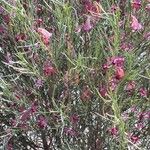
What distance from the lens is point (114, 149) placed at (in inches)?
117

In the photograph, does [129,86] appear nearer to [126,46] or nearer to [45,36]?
[126,46]

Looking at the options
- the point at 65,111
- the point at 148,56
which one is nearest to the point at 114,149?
the point at 65,111

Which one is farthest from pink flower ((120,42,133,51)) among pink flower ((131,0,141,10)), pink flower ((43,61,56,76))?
pink flower ((43,61,56,76))

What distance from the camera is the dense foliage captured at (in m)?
2.54

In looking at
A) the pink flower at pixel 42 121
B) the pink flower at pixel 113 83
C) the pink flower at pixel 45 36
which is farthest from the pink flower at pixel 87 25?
the pink flower at pixel 42 121

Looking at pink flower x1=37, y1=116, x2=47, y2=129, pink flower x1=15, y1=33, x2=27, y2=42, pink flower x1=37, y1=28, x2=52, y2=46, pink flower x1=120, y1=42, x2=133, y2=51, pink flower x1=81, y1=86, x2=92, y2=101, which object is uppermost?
pink flower x1=37, y1=28, x2=52, y2=46

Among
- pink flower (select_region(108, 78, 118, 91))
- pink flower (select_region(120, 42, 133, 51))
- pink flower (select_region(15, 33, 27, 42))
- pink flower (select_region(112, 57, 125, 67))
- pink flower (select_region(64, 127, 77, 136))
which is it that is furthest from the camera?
pink flower (select_region(64, 127, 77, 136))

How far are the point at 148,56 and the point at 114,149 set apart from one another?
0.64 meters

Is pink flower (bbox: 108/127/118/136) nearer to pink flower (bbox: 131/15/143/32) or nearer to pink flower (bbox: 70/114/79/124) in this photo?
pink flower (bbox: 70/114/79/124)

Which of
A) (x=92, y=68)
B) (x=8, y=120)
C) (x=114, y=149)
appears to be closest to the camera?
(x=92, y=68)

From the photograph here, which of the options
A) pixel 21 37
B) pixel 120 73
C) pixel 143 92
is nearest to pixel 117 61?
pixel 120 73

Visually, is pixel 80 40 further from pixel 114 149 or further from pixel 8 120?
pixel 8 120

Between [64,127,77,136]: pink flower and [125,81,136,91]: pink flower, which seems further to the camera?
[64,127,77,136]: pink flower

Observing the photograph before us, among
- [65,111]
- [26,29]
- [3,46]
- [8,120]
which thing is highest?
[26,29]
